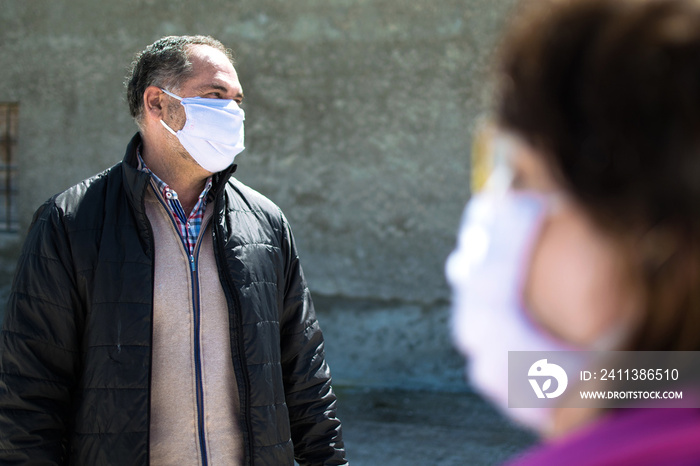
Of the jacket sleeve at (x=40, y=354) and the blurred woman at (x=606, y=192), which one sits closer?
the blurred woman at (x=606, y=192)

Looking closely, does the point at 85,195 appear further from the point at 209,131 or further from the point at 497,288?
the point at 497,288

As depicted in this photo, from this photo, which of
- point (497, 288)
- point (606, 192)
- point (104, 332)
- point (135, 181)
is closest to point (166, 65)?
point (135, 181)

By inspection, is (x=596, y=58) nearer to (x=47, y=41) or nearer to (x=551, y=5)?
(x=551, y=5)

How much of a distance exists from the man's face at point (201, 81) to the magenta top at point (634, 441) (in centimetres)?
185

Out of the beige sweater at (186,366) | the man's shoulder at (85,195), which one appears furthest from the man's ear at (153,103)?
the beige sweater at (186,366)

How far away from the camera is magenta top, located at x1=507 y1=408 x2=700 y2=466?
0.58m

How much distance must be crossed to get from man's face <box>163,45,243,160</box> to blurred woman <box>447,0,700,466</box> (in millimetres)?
1702

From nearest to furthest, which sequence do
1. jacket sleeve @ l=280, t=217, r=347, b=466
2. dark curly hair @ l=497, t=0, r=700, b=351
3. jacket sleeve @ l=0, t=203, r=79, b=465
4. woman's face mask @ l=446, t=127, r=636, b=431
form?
dark curly hair @ l=497, t=0, r=700, b=351, woman's face mask @ l=446, t=127, r=636, b=431, jacket sleeve @ l=0, t=203, r=79, b=465, jacket sleeve @ l=280, t=217, r=347, b=466

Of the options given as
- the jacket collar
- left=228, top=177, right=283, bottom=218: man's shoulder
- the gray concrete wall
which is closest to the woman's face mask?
the jacket collar

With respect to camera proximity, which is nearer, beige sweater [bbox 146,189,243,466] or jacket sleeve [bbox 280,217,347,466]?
beige sweater [bbox 146,189,243,466]

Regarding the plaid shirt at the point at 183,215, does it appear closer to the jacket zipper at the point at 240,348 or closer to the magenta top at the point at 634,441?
the jacket zipper at the point at 240,348

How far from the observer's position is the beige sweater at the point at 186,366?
73.7 inches

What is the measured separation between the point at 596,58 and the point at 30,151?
727 centimetres

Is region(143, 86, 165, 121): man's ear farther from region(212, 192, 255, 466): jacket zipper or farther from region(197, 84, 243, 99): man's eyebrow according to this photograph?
region(212, 192, 255, 466): jacket zipper
